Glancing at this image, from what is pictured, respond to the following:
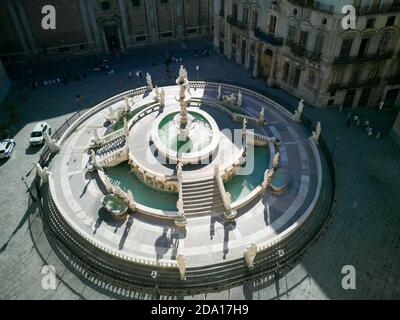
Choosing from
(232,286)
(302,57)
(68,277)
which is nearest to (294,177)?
(232,286)

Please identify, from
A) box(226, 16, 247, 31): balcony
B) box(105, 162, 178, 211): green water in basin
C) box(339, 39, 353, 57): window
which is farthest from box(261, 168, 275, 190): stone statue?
box(226, 16, 247, 31): balcony

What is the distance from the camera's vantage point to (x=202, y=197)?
2972cm

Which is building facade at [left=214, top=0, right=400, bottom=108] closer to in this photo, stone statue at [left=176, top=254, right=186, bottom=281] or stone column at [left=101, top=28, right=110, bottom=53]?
stone column at [left=101, top=28, right=110, bottom=53]

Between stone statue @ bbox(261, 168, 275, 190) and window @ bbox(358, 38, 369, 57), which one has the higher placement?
window @ bbox(358, 38, 369, 57)

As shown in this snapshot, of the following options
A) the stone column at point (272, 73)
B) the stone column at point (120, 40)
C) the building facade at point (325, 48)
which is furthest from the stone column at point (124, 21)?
the stone column at point (272, 73)

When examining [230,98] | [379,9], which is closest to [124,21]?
[230,98]

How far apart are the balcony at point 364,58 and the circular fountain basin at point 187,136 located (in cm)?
1591

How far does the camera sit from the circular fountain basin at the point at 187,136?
32000mm

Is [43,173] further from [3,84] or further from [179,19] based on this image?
[179,19]

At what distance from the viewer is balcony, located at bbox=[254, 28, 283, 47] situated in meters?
41.9

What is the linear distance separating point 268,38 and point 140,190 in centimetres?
2568

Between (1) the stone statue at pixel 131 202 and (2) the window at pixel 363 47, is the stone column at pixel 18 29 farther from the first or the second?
(2) the window at pixel 363 47
